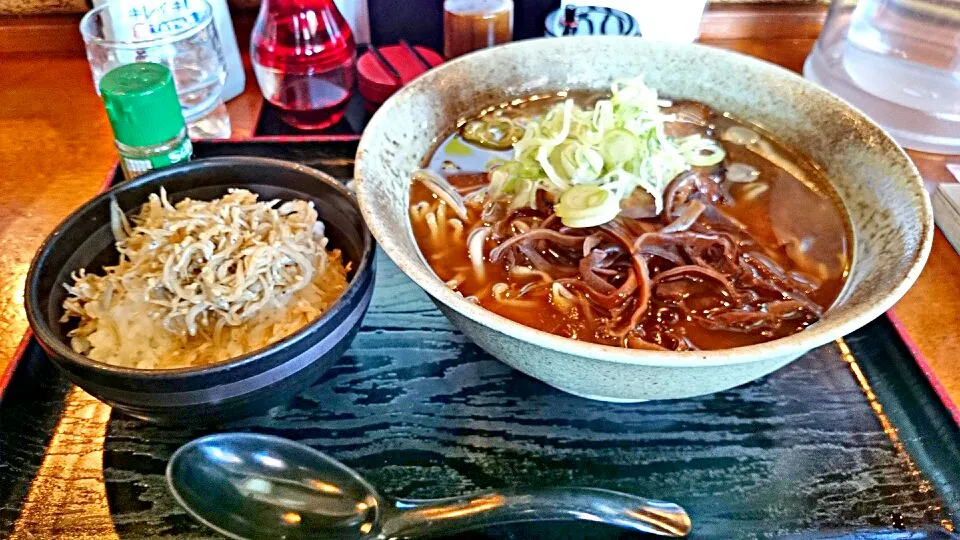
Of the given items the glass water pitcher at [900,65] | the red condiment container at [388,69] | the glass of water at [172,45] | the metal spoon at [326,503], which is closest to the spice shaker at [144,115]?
the glass of water at [172,45]

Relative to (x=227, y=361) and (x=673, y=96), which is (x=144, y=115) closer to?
(x=227, y=361)

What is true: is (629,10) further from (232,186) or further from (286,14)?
(232,186)

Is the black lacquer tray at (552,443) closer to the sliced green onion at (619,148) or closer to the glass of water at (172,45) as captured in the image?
the sliced green onion at (619,148)

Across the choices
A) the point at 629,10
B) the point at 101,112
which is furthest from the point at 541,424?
the point at 101,112

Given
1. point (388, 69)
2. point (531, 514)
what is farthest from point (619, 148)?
point (388, 69)

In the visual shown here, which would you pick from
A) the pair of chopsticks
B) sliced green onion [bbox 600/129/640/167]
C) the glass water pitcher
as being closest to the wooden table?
the glass water pitcher

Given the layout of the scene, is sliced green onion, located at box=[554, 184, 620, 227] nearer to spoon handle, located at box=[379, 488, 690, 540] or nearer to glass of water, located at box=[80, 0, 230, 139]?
spoon handle, located at box=[379, 488, 690, 540]
